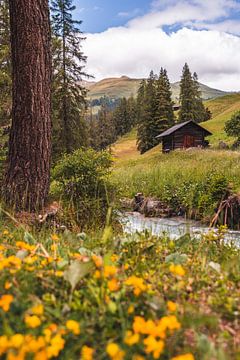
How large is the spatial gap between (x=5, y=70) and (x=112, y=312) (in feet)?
59.8

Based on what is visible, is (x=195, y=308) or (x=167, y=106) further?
(x=167, y=106)

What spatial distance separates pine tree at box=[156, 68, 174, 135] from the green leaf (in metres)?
52.2

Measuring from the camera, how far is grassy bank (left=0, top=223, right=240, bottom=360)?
50.8 inches

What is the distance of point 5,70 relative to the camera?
57.8 feet

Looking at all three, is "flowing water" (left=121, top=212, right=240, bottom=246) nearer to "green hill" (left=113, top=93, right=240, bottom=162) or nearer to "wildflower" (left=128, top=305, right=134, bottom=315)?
"wildflower" (left=128, top=305, right=134, bottom=315)

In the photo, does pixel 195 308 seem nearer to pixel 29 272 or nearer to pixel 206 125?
pixel 29 272

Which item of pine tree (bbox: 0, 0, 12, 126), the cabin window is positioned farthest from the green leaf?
the cabin window

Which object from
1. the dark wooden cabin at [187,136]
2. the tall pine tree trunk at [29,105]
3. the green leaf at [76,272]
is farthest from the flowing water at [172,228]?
the dark wooden cabin at [187,136]

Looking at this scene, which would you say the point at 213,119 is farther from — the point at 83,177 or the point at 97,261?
the point at 97,261

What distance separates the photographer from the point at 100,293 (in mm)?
1667

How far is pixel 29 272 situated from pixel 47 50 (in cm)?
454

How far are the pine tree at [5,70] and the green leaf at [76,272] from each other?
15.2m

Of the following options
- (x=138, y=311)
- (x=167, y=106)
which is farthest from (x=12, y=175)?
(x=167, y=106)

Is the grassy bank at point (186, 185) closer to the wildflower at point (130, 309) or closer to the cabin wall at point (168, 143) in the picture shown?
the wildflower at point (130, 309)
